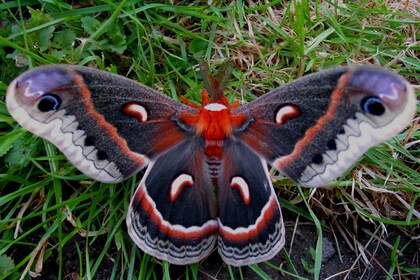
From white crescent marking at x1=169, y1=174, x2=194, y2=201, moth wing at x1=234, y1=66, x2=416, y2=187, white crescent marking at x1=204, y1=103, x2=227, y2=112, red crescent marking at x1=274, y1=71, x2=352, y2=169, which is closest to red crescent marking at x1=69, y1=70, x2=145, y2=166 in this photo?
white crescent marking at x1=169, y1=174, x2=194, y2=201

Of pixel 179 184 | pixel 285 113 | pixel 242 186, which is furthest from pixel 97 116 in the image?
pixel 285 113

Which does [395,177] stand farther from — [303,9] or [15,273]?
[15,273]

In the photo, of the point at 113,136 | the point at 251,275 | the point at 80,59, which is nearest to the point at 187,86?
the point at 80,59

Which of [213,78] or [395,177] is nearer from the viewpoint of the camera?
[213,78]

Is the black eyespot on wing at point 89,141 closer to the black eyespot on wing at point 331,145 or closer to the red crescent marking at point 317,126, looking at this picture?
the red crescent marking at point 317,126

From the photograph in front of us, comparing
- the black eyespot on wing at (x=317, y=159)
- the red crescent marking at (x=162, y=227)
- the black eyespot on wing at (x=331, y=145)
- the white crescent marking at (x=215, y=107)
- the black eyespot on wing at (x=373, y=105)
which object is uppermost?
the black eyespot on wing at (x=373, y=105)

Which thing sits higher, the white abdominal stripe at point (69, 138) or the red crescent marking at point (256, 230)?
the white abdominal stripe at point (69, 138)

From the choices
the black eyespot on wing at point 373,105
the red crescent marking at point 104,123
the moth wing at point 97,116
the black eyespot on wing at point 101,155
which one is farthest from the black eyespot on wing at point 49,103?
the black eyespot on wing at point 373,105

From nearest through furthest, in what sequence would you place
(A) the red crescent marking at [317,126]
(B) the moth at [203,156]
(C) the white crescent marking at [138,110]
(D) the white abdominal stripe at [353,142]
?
1. (D) the white abdominal stripe at [353,142]
2. (A) the red crescent marking at [317,126]
3. (B) the moth at [203,156]
4. (C) the white crescent marking at [138,110]
